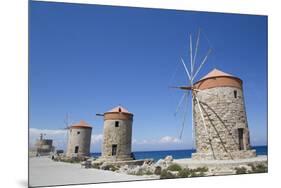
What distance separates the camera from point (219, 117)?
7191mm

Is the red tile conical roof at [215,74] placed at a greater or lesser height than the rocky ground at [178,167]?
greater

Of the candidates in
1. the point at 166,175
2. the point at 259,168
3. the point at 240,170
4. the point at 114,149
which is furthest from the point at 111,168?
the point at 259,168

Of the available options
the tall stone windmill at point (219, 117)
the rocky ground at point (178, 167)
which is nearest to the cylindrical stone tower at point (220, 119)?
the tall stone windmill at point (219, 117)

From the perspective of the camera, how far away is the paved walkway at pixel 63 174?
19.3ft

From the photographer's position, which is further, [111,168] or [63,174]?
[111,168]

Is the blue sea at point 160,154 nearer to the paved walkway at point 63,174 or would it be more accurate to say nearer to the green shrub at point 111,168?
the green shrub at point 111,168

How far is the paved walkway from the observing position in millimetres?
5875

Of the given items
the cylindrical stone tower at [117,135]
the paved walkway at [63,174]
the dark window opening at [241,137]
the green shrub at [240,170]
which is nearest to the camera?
the paved walkway at [63,174]

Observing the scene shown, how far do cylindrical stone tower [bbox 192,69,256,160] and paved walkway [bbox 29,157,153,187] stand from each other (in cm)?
141

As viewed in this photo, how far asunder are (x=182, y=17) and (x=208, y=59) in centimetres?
86

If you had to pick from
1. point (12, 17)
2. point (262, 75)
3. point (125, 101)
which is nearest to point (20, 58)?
point (12, 17)

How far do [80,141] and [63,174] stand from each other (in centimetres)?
60

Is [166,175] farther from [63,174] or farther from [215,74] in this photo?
[215,74]

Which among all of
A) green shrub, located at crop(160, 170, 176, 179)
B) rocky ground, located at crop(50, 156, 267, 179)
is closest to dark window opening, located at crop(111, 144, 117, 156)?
rocky ground, located at crop(50, 156, 267, 179)
